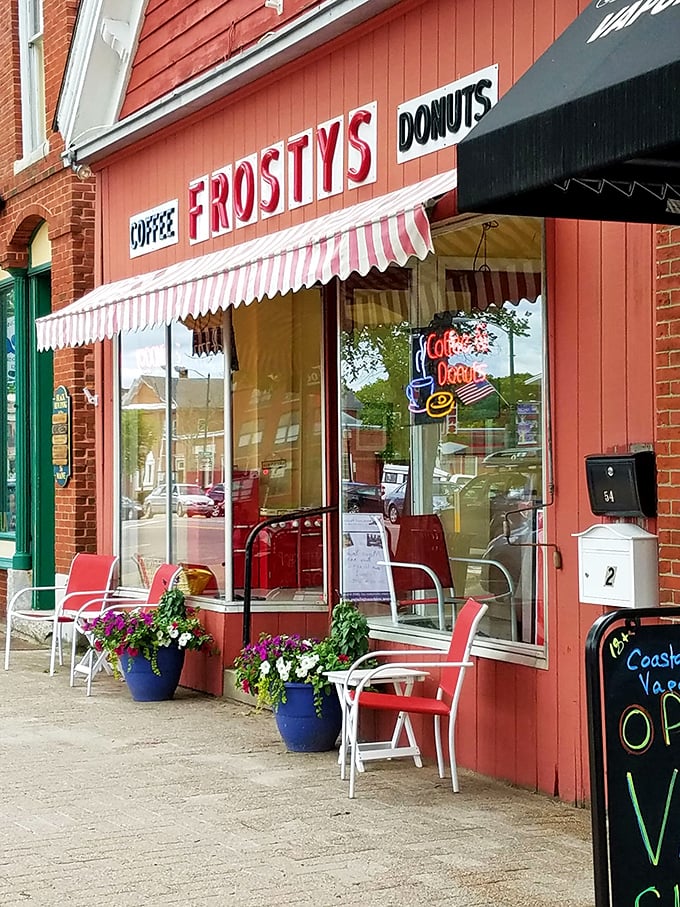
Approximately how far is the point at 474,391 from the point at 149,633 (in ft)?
10.2

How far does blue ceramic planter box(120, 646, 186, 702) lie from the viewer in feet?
30.9

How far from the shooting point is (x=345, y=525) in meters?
8.79

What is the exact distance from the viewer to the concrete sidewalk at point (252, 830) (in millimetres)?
5234

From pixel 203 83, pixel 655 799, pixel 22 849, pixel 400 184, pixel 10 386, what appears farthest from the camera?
pixel 10 386

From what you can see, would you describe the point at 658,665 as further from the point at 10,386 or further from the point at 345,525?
the point at 10,386

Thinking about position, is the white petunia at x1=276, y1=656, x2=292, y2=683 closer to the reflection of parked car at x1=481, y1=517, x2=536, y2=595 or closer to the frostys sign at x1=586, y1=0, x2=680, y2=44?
the reflection of parked car at x1=481, y1=517, x2=536, y2=595

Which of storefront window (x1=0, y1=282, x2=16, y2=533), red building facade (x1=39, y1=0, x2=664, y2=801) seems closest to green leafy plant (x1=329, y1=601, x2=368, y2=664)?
red building facade (x1=39, y1=0, x2=664, y2=801)

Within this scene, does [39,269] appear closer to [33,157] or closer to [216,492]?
[33,157]

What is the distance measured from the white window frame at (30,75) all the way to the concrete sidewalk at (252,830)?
7444 mm

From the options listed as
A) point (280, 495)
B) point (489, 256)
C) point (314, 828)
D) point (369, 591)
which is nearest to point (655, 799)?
point (314, 828)

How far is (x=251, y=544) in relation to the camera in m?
9.22

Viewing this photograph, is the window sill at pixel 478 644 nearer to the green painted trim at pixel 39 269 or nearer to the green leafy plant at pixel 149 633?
the green leafy plant at pixel 149 633

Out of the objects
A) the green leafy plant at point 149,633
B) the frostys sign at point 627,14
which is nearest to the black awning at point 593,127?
the frostys sign at point 627,14

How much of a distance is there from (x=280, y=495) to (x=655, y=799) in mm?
6189
